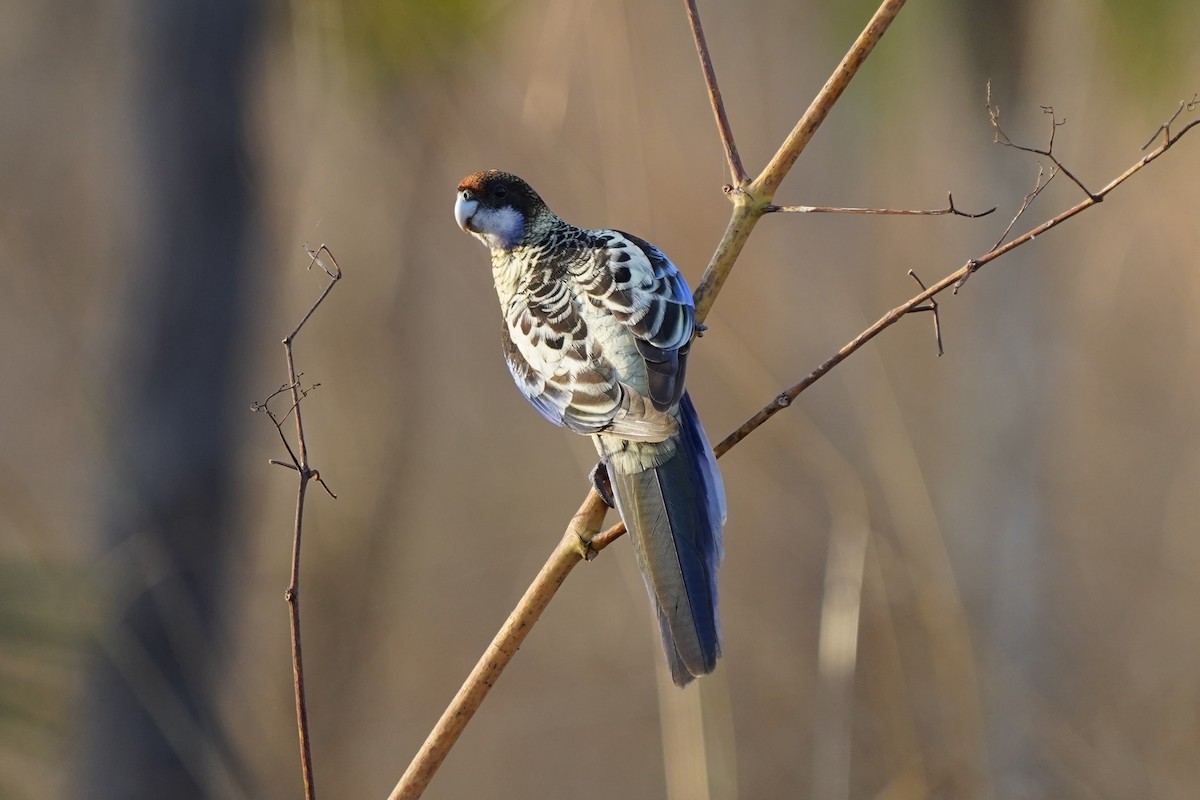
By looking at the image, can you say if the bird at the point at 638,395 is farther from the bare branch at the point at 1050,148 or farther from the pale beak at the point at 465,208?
the bare branch at the point at 1050,148

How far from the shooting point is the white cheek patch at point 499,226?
2.17 m

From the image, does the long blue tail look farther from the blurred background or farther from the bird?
the blurred background

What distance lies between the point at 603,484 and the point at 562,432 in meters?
4.14

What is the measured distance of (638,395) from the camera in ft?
5.47

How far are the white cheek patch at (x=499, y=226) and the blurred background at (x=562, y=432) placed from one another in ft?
3.82

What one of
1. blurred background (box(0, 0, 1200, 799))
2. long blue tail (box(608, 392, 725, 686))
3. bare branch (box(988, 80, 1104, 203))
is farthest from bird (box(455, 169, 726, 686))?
blurred background (box(0, 0, 1200, 799))

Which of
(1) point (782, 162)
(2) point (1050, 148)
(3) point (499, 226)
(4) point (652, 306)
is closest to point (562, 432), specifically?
(3) point (499, 226)

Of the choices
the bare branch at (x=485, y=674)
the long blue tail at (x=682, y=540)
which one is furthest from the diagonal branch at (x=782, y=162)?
the bare branch at (x=485, y=674)

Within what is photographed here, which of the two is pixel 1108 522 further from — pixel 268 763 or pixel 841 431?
pixel 268 763

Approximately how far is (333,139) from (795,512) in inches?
123

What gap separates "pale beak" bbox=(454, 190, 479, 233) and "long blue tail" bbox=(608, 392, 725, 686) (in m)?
0.71

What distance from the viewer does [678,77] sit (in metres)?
5.46

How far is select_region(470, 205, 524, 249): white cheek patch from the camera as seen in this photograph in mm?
2172

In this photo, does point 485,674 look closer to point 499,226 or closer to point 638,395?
point 638,395
